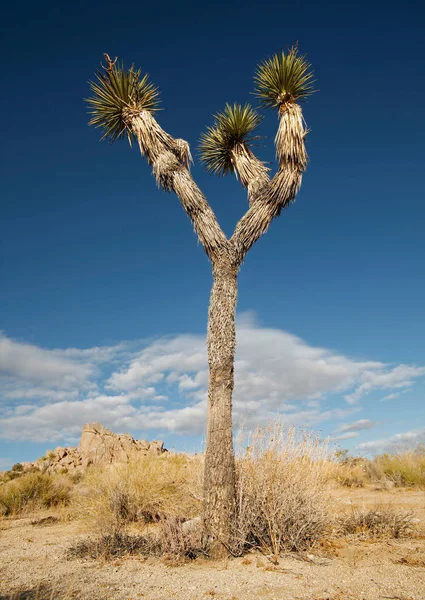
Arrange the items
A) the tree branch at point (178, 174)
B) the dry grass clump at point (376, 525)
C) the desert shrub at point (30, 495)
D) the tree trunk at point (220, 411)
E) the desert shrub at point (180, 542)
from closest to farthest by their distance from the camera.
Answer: the desert shrub at point (180, 542)
the tree trunk at point (220, 411)
the dry grass clump at point (376, 525)
the tree branch at point (178, 174)
the desert shrub at point (30, 495)

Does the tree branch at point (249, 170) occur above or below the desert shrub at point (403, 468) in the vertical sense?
above

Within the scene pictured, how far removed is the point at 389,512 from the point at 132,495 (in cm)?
490

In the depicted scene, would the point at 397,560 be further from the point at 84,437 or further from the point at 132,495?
the point at 84,437

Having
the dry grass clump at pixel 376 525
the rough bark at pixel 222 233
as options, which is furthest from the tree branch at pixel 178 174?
the dry grass clump at pixel 376 525

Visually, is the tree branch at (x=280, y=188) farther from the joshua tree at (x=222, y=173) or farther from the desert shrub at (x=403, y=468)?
the desert shrub at (x=403, y=468)

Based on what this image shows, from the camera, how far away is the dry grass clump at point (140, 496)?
→ 8.32m

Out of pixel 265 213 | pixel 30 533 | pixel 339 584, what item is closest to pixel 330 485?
pixel 339 584

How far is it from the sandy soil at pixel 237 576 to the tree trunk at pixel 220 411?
0.55 meters

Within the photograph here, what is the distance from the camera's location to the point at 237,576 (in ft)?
17.3

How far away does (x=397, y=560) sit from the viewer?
224 inches

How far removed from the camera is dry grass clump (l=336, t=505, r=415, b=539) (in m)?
7.08

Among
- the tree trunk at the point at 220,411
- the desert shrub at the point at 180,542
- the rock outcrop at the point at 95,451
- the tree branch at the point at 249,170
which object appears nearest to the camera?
the desert shrub at the point at 180,542

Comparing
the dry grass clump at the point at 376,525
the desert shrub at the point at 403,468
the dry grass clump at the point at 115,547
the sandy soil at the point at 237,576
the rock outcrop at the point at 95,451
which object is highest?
the rock outcrop at the point at 95,451

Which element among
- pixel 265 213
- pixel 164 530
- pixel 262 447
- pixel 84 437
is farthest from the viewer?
pixel 84 437
